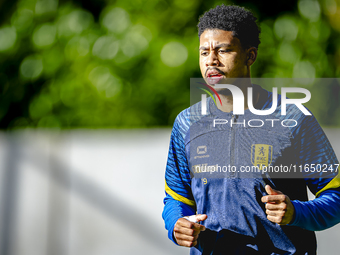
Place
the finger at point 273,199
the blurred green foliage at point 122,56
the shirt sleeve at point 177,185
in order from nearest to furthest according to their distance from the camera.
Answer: the finger at point 273,199 < the shirt sleeve at point 177,185 < the blurred green foliage at point 122,56

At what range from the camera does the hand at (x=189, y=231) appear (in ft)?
4.24

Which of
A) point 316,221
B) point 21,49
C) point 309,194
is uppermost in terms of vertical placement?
point 21,49

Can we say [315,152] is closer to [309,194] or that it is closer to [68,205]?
[309,194]

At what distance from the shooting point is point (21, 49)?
3133 millimetres

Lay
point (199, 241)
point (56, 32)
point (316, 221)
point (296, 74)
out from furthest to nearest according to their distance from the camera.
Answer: point (56, 32) → point (296, 74) → point (199, 241) → point (316, 221)

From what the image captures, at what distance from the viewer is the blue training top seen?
4.20 feet

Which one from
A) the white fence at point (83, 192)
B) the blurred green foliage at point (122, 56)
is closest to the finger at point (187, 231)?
the white fence at point (83, 192)

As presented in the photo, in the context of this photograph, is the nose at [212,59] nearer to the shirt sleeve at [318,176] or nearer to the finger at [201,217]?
the shirt sleeve at [318,176]

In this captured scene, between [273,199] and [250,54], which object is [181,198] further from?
[250,54]

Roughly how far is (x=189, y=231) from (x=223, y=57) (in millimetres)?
719

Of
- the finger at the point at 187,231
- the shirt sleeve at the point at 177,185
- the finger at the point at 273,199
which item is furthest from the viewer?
the shirt sleeve at the point at 177,185

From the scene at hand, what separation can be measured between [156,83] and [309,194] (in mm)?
1693

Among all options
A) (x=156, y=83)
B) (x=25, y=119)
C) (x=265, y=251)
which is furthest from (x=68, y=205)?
(x=265, y=251)

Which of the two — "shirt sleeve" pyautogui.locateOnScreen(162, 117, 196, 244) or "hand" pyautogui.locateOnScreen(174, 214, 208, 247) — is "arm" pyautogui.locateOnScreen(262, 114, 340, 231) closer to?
"hand" pyautogui.locateOnScreen(174, 214, 208, 247)
